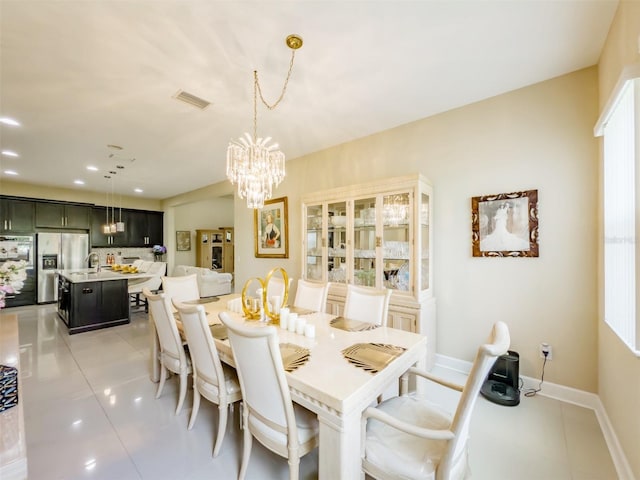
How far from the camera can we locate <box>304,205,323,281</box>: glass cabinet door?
3.80 meters

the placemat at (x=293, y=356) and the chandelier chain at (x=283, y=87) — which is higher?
the chandelier chain at (x=283, y=87)

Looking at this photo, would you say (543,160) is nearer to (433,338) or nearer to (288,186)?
(433,338)

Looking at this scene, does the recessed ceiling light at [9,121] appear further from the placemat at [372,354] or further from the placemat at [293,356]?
the placemat at [372,354]

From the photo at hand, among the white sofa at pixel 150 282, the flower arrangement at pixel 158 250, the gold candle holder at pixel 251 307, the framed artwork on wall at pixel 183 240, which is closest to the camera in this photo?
the gold candle holder at pixel 251 307

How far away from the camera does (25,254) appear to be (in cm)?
609

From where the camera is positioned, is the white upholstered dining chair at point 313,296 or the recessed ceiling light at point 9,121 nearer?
the white upholstered dining chair at point 313,296

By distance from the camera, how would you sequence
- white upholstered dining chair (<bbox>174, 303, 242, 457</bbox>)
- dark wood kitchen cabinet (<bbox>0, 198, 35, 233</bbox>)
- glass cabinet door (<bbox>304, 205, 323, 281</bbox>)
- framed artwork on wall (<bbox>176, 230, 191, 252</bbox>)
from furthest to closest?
framed artwork on wall (<bbox>176, 230, 191, 252</bbox>), dark wood kitchen cabinet (<bbox>0, 198, 35, 233</bbox>), glass cabinet door (<bbox>304, 205, 323, 281</bbox>), white upholstered dining chair (<bbox>174, 303, 242, 457</bbox>)

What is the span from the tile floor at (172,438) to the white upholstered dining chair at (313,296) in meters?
1.16

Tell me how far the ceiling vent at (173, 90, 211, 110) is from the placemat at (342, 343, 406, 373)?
2.66m

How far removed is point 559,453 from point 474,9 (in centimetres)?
288

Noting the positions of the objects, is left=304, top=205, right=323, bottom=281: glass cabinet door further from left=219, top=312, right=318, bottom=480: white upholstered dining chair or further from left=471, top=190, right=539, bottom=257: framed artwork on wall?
left=219, top=312, right=318, bottom=480: white upholstered dining chair

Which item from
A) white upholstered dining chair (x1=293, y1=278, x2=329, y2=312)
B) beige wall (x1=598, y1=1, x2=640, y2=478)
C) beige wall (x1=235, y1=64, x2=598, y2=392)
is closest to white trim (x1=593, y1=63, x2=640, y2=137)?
beige wall (x1=598, y1=1, x2=640, y2=478)

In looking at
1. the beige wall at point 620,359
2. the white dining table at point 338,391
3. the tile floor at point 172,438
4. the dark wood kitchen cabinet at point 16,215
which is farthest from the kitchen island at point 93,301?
the beige wall at point 620,359

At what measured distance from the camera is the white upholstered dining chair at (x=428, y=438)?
1080mm
